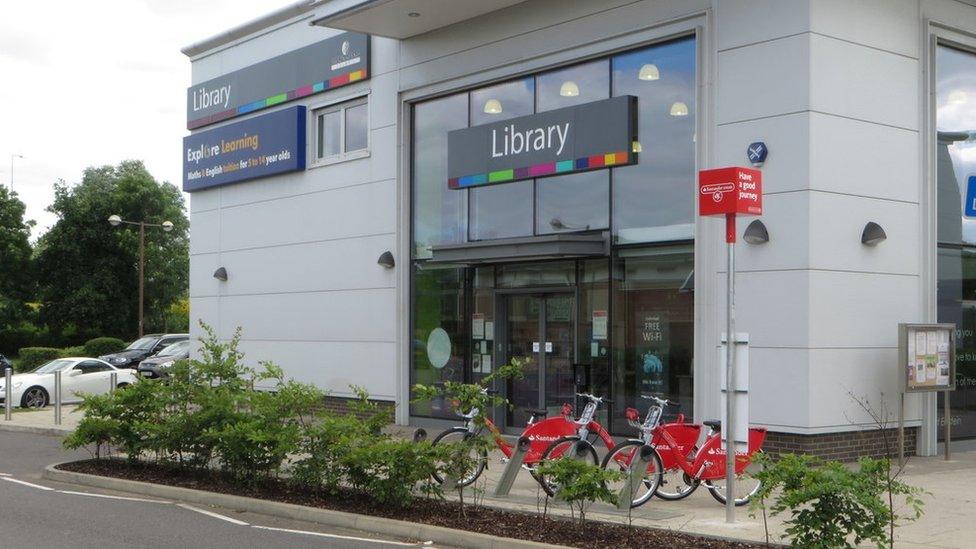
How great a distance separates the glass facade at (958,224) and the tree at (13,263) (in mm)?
51322

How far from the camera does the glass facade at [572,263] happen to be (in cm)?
1530

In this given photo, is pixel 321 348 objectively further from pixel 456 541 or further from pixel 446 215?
pixel 456 541

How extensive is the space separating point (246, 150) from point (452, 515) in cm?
1501

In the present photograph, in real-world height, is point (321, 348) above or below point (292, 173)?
below

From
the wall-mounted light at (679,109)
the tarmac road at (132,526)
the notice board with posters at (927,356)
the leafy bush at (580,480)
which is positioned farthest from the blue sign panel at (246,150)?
the leafy bush at (580,480)

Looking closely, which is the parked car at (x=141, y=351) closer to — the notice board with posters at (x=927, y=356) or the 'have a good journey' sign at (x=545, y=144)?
the 'have a good journey' sign at (x=545, y=144)

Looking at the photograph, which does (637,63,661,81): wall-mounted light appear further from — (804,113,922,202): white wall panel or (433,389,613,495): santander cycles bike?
(433,389,613,495): santander cycles bike

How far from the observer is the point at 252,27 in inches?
918

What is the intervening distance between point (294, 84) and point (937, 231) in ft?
42.2

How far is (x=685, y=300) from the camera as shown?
49.3 feet

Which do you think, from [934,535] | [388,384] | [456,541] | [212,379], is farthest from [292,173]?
[934,535]

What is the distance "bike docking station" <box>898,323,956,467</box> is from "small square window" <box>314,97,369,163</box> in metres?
10.6

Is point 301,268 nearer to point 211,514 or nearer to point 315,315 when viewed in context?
point 315,315

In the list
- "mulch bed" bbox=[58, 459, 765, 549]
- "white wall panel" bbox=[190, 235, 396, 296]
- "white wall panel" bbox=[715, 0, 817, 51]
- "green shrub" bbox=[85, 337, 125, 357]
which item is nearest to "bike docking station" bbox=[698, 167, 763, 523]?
"mulch bed" bbox=[58, 459, 765, 549]
